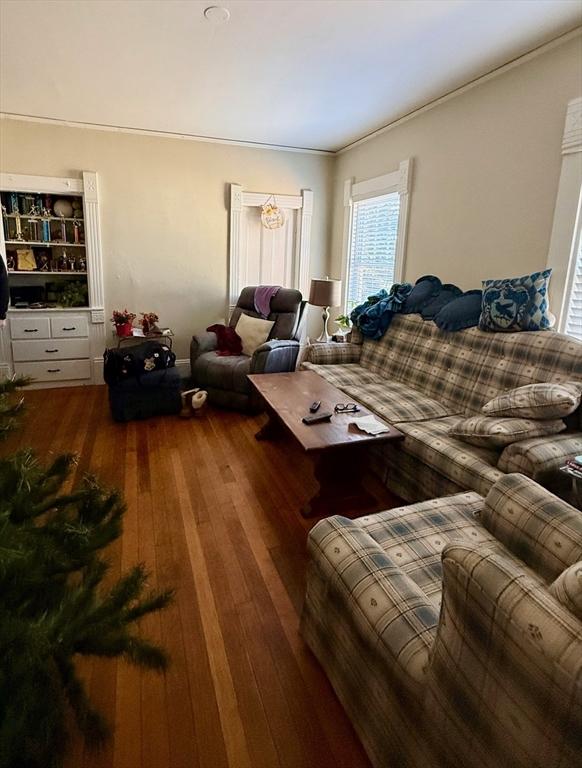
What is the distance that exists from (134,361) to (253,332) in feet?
3.94

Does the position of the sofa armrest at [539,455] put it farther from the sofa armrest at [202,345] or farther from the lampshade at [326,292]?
the sofa armrest at [202,345]

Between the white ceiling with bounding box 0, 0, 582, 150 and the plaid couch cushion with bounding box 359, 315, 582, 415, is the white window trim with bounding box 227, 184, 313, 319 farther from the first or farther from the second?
the plaid couch cushion with bounding box 359, 315, 582, 415

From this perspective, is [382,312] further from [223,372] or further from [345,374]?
[223,372]

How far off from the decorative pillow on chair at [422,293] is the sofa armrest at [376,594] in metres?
2.38

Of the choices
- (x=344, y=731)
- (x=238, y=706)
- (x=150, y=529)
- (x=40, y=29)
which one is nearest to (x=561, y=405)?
(x=344, y=731)

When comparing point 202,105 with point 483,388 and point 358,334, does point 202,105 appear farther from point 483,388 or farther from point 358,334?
point 483,388

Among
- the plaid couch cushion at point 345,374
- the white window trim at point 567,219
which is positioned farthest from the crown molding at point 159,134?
the white window trim at point 567,219

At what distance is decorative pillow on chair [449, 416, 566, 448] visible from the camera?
2.05 metres

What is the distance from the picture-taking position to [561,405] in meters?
2.05

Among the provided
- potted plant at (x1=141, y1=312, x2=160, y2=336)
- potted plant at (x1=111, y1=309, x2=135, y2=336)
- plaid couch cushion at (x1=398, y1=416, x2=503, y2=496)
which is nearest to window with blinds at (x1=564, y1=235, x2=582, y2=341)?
plaid couch cushion at (x1=398, y1=416, x2=503, y2=496)

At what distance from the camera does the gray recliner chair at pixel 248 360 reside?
382 cm

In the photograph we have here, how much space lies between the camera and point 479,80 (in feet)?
9.89

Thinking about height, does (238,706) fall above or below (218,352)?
below

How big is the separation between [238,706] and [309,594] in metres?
0.39
